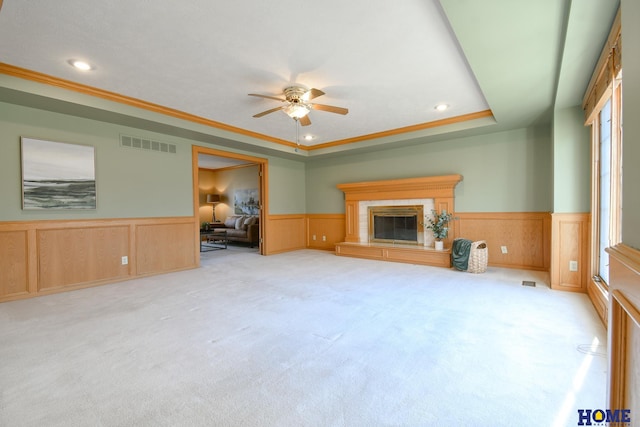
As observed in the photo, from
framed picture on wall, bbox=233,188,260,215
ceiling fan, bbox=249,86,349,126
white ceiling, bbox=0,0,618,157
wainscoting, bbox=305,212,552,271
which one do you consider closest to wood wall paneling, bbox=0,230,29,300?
white ceiling, bbox=0,0,618,157

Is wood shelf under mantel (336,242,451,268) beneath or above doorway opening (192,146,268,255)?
beneath

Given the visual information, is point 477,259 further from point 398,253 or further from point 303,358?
point 303,358

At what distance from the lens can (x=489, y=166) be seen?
16.1 ft

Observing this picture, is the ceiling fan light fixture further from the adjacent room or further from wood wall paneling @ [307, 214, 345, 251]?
wood wall paneling @ [307, 214, 345, 251]

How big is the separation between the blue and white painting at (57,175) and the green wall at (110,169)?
7 centimetres

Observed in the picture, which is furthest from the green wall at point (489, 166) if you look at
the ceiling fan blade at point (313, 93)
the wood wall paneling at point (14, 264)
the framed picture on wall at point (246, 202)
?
the wood wall paneling at point (14, 264)

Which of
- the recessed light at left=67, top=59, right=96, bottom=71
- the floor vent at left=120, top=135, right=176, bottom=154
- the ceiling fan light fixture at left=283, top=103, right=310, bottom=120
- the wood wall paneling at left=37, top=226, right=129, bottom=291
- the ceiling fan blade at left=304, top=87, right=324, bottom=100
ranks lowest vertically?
the wood wall paneling at left=37, top=226, right=129, bottom=291

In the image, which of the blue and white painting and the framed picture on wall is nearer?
the blue and white painting

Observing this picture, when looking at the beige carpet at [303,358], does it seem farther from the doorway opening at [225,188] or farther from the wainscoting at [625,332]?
the doorway opening at [225,188]

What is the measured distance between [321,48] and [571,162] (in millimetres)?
3246

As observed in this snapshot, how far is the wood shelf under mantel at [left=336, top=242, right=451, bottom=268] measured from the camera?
4898mm

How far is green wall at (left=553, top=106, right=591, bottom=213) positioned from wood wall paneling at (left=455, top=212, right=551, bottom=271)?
107cm

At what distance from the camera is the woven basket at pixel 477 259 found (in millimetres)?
4379

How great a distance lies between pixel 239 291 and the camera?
3.53m
